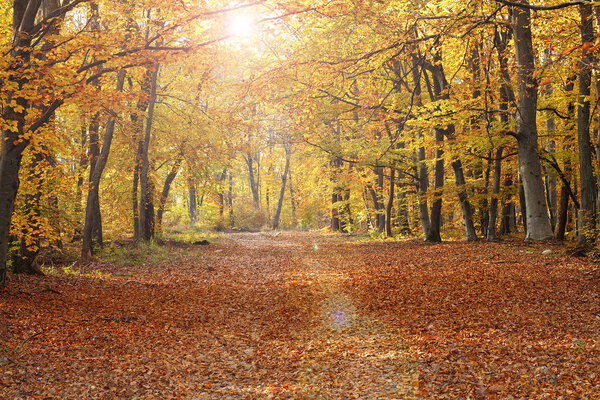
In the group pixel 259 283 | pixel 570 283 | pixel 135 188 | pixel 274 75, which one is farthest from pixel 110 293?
pixel 135 188

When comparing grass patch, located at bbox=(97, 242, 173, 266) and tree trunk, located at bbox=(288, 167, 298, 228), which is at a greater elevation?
tree trunk, located at bbox=(288, 167, 298, 228)

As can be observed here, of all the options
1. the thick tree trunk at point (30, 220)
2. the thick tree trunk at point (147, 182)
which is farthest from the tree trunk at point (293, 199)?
the thick tree trunk at point (30, 220)

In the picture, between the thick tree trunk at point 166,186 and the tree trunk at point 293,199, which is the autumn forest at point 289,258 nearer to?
the thick tree trunk at point 166,186

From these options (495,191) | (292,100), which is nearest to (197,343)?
(292,100)

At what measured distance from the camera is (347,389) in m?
4.95

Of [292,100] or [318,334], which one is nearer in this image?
[318,334]

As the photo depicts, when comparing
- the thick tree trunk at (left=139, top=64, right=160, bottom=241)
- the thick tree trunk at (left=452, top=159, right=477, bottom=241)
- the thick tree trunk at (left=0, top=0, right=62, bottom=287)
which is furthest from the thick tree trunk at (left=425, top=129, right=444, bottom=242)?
the thick tree trunk at (left=0, top=0, right=62, bottom=287)

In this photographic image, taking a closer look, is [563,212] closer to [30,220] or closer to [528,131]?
[528,131]

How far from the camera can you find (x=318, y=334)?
7176mm

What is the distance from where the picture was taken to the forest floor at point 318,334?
493cm

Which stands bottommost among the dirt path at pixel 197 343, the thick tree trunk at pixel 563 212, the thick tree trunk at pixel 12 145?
the dirt path at pixel 197 343

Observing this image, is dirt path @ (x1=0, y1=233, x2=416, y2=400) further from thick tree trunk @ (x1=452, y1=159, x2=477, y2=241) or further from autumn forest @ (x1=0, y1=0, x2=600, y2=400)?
thick tree trunk @ (x1=452, y1=159, x2=477, y2=241)

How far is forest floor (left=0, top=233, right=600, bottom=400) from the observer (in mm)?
4930

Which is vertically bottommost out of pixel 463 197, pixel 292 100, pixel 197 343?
pixel 197 343
